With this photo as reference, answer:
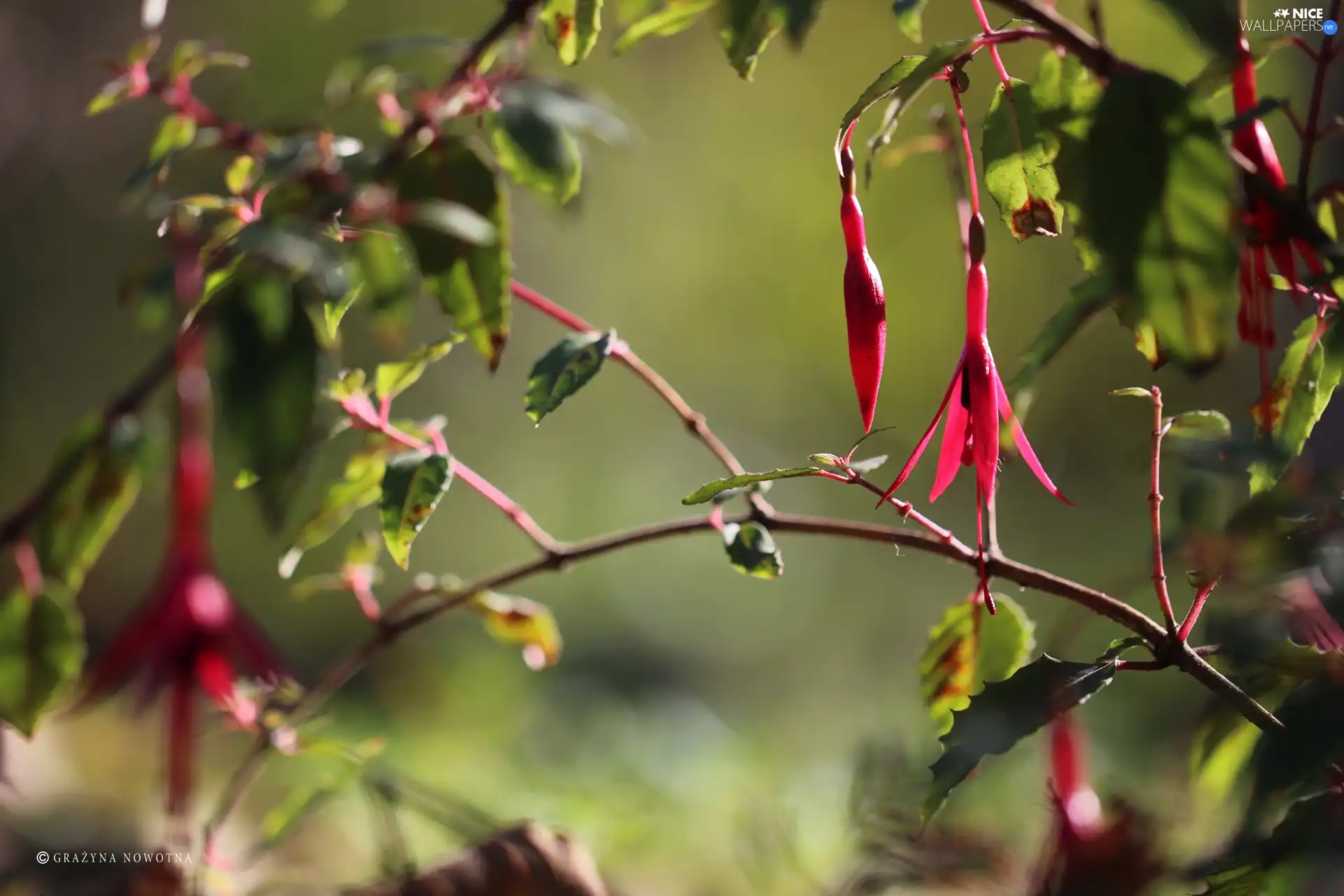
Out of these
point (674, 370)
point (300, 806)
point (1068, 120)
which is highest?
point (1068, 120)

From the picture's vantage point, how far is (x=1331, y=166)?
1633 mm

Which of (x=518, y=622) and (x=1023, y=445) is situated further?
(x=518, y=622)

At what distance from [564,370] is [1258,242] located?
0.20 m

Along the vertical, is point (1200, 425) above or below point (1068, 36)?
below

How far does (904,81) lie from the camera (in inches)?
10.6

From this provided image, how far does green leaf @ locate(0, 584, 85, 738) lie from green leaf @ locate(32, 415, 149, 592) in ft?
0.05

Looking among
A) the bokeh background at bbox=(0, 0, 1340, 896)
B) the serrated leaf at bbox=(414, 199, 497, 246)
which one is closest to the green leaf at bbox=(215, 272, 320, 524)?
the serrated leaf at bbox=(414, 199, 497, 246)

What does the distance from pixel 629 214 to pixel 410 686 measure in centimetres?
125

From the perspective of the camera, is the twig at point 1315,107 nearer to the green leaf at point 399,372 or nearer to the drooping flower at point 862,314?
the drooping flower at point 862,314

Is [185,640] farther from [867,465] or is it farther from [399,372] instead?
[867,465]

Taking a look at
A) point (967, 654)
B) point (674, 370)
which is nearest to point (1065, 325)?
point (967, 654)

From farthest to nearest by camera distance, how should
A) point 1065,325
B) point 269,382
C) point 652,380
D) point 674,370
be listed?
1. point 674,370
2. point 652,380
3. point 1065,325
4. point 269,382

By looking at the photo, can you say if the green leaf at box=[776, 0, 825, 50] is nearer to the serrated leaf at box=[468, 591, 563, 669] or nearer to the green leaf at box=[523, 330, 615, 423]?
the green leaf at box=[523, 330, 615, 423]

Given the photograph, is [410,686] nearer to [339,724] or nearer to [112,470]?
[339,724]
